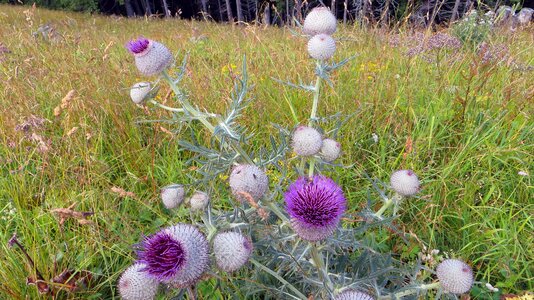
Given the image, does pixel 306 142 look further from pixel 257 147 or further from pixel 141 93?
pixel 257 147

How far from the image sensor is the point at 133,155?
2801 millimetres

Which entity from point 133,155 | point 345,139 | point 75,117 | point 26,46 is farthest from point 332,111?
point 26,46

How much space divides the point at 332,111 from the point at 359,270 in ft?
5.38

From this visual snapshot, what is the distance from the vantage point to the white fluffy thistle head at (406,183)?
1746 millimetres

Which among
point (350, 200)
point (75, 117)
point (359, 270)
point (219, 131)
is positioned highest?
point (219, 131)

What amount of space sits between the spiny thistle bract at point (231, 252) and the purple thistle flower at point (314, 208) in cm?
19

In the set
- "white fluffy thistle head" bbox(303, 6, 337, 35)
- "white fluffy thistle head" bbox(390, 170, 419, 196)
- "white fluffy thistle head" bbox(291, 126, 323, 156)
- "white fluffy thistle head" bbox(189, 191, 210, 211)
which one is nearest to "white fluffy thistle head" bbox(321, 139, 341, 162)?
"white fluffy thistle head" bbox(291, 126, 323, 156)

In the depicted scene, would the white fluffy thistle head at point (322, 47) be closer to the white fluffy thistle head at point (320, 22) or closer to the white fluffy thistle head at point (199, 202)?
the white fluffy thistle head at point (320, 22)

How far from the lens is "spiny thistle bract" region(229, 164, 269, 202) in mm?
1428

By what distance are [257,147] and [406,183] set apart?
1.35m

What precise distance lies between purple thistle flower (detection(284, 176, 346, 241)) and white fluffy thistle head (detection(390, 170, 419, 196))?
534 millimetres

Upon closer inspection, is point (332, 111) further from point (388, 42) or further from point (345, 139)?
point (388, 42)

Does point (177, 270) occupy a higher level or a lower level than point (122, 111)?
higher

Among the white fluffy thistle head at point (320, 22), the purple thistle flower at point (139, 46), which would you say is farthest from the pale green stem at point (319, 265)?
the white fluffy thistle head at point (320, 22)
